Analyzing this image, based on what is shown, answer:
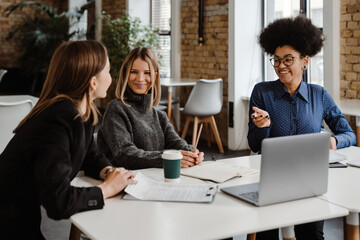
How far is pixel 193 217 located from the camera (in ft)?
5.17

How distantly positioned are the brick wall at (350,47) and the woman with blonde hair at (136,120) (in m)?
2.57

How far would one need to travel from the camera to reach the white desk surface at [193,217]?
1444mm

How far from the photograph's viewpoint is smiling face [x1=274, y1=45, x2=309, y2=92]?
265 cm

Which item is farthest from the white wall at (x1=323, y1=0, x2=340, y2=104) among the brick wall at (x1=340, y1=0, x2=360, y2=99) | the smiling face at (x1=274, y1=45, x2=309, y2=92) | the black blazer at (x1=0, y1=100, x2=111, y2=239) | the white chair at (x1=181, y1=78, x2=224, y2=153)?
the black blazer at (x1=0, y1=100, x2=111, y2=239)

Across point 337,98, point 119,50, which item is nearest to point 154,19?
point 119,50

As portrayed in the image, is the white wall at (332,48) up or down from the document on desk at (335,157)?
up

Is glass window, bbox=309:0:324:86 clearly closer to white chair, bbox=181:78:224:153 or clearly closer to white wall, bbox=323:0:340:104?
white wall, bbox=323:0:340:104

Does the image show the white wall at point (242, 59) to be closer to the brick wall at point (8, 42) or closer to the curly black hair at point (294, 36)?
the curly black hair at point (294, 36)

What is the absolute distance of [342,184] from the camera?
6.43ft

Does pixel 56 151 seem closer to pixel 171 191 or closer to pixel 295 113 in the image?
pixel 171 191

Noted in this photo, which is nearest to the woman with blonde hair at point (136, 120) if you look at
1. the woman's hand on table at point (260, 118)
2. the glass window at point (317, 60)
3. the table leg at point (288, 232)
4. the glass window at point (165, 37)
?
the woman's hand on table at point (260, 118)

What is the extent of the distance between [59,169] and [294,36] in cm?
163

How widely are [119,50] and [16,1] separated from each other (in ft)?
16.0

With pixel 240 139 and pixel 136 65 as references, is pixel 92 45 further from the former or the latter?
pixel 240 139
